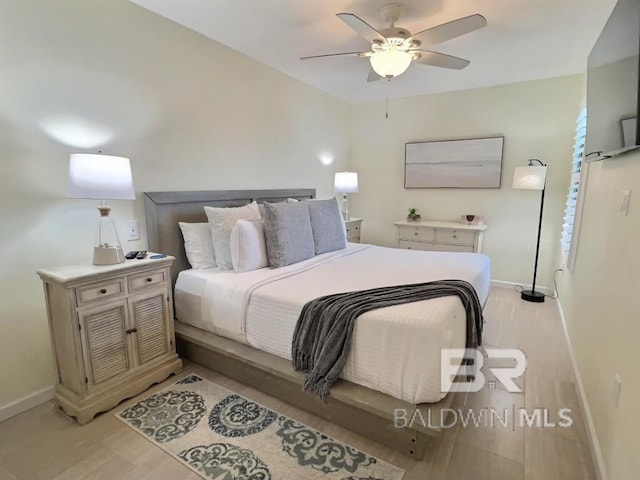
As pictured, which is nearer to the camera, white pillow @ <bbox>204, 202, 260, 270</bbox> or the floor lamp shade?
the floor lamp shade

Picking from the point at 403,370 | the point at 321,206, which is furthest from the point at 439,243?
the point at 403,370

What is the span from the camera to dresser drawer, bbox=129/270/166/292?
2098 millimetres

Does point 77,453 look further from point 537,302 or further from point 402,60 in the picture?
point 537,302

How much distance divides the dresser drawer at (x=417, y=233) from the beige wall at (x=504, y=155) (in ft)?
1.50

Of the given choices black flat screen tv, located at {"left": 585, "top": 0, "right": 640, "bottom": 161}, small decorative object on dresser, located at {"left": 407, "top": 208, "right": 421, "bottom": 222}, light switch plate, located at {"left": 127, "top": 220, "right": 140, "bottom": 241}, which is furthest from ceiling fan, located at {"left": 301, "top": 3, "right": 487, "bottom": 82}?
small decorative object on dresser, located at {"left": 407, "top": 208, "right": 421, "bottom": 222}

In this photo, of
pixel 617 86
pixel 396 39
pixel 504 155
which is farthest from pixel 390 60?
pixel 504 155

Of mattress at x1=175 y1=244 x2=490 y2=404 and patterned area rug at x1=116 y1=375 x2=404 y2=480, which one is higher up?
mattress at x1=175 y1=244 x2=490 y2=404

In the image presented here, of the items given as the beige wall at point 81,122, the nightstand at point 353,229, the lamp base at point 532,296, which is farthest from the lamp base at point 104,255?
the lamp base at point 532,296

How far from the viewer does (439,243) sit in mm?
4270

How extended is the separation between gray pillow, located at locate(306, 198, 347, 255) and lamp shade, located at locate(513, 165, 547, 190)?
6.76 feet

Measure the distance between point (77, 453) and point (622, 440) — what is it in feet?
8.07

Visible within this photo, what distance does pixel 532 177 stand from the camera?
3.58 meters

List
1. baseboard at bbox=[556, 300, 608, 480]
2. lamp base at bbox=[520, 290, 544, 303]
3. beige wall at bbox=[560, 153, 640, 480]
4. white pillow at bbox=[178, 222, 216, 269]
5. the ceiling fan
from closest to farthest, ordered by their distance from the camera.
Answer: beige wall at bbox=[560, 153, 640, 480] → baseboard at bbox=[556, 300, 608, 480] → the ceiling fan → white pillow at bbox=[178, 222, 216, 269] → lamp base at bbox=[520, 290, 544, 303]

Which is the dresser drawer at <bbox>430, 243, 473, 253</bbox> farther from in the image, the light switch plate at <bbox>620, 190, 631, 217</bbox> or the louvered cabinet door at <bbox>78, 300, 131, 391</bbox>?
the louvered cabinet door at <bbox>78, 300, 131, 391</bbox>
